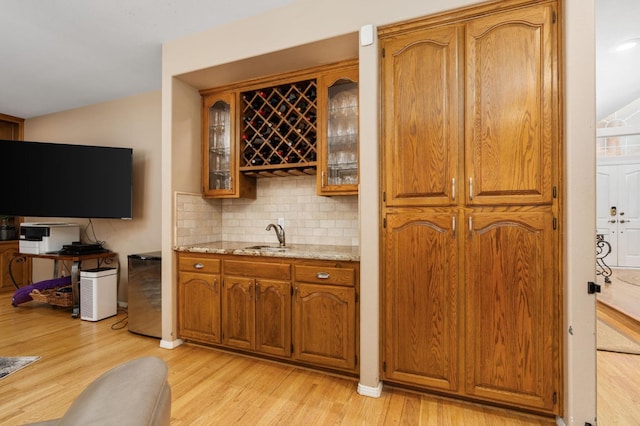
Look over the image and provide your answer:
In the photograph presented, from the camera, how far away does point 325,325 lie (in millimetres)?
2289

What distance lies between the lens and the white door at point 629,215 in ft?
19.3

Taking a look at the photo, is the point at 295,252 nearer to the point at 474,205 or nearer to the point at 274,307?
the point at 274,307

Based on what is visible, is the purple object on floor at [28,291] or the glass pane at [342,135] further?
the purple object on floor at [28,291]

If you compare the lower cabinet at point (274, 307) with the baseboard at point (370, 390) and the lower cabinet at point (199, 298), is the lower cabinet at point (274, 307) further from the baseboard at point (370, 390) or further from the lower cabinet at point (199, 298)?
the baseboard at point (370, 390)

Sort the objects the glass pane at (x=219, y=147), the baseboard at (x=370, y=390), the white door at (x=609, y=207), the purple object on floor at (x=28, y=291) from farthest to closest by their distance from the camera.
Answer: the white door at (x=609, y=207), the purple object on floor at (x=28, y=291), the glass pane at (x=219, y=147), the baseboard at (x=370, y=390)

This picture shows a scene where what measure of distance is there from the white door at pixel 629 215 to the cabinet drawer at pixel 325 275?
21.8ft

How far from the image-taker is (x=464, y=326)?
1.93 meters

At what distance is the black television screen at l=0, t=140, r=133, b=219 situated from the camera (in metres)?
3.58

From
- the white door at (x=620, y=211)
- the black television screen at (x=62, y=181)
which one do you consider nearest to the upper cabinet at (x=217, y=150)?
the black television screen at (x=62, y=181)

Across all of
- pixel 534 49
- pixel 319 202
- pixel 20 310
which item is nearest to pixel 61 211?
pixel 20 310

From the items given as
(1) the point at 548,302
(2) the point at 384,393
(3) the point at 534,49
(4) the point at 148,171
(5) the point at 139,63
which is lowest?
(2) the point at 384,393

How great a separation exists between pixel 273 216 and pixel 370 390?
1.80m

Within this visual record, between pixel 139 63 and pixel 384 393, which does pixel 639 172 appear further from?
pixel 139 63

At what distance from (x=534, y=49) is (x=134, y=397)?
7.79 feet
